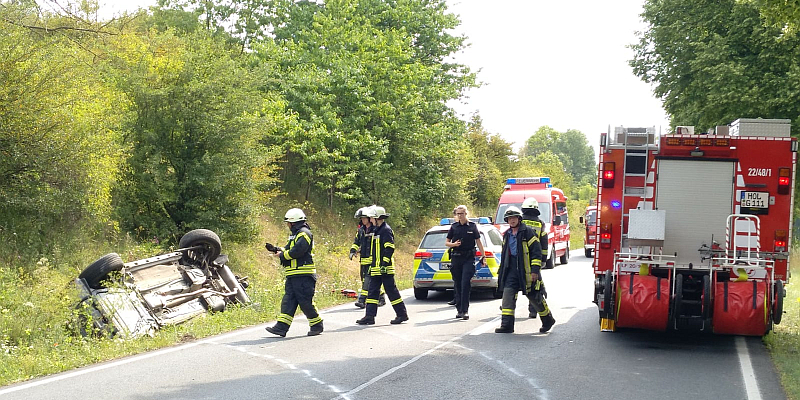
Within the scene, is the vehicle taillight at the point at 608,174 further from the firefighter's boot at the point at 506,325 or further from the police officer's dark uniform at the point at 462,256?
the police officer's dark uniform at the point at 462,256

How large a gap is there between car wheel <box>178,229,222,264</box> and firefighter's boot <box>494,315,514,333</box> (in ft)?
17.1

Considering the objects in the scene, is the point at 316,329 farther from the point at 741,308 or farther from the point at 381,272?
the point at 741,308

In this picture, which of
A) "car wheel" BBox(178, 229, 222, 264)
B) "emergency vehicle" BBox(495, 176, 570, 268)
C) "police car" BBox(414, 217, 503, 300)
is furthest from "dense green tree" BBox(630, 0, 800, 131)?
"car wheel" BBox(178, 229, 222, 264)

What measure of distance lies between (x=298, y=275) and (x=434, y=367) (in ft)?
10.1

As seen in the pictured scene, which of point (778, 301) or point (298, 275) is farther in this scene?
point (298, 275)

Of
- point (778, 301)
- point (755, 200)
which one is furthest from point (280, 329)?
point (755, 200)

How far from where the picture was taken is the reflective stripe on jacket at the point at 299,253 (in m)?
10.5

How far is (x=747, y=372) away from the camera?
8.46 metres

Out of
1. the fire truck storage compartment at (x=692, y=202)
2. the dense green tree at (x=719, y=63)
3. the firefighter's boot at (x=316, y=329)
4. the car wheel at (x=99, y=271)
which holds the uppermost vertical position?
the dense green tree at (x=719, y=63)

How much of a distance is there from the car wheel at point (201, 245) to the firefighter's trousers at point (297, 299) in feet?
9.66

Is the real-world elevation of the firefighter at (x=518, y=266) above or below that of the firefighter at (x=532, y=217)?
below

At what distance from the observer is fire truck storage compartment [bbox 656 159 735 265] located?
414 inches

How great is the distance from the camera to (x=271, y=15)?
36125 mm

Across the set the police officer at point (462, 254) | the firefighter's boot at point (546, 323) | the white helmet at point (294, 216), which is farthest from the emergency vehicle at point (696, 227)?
the white helmet at point (294, 216)
